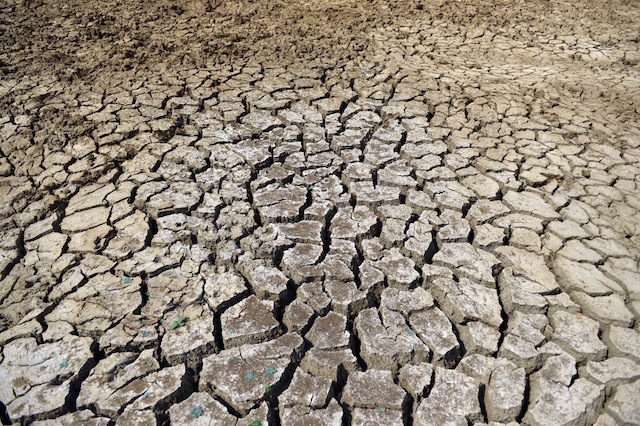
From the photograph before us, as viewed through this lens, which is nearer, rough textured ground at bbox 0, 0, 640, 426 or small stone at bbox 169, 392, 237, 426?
small stone at bbox 169, 392, 237, 426

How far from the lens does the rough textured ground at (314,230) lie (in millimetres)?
1950

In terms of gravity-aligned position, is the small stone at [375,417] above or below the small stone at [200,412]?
below

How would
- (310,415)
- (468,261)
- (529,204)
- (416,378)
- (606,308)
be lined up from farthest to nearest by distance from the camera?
(529,204)
(468,261)
(606,308)
(416,378)
(310,415)

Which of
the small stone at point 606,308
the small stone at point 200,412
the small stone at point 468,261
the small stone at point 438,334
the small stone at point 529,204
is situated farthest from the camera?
the small stone at point 529,204

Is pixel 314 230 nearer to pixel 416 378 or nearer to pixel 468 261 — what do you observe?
pixel 468 261

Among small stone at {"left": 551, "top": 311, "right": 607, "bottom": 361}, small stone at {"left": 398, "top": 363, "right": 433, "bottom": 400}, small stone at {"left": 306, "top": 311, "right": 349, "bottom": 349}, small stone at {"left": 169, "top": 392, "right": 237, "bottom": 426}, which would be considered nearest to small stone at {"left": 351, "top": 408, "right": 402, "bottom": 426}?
small stone at {"left": 398, "top": 363, "right": 433, "bottom": 400}

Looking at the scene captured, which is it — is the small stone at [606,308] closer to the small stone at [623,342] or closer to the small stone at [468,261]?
the small stone at [623,342]

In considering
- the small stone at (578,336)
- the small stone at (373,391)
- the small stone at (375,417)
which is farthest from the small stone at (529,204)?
the small stone at (375,417)

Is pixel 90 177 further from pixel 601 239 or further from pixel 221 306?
pixel 601 239

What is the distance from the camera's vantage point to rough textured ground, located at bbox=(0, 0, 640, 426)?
1.95 meters

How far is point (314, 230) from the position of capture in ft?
8.76

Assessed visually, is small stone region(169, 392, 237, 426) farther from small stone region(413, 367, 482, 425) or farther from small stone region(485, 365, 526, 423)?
small stone region(485, 365, 526, 423)

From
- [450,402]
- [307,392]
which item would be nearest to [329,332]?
[307,392]

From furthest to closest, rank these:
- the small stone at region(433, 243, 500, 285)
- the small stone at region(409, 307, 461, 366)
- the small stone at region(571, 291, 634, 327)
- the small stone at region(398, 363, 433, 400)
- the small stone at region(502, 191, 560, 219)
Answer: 1. the small stone at region(502, 191, 560, 219)
2. the small stone at region(433, 243, 500, 285)
3. the small stone at region(571, 291, 634, 327)
4. the small stone at region(409, 307, 461, 366)
5. the small stone at region(398, 363, 433, 400)
